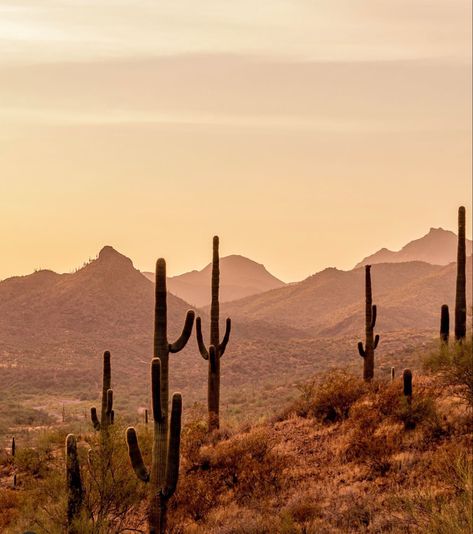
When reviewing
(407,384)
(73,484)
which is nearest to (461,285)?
(407,384)

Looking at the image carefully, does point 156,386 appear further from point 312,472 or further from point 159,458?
point 312,472

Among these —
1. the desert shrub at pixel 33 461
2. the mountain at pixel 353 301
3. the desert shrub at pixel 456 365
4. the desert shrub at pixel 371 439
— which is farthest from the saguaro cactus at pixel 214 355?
the mountain at pixel 353 301

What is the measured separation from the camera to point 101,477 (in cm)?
1560

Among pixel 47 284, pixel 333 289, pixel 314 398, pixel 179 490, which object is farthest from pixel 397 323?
pixel 179 490

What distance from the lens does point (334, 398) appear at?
22.9 metres

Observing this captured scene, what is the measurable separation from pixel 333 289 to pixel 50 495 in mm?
146837

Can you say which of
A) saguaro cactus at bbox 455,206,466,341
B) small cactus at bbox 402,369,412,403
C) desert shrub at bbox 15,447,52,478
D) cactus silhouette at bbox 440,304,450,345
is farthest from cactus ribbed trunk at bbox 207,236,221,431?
saguaro cactus at bbox 455,206,466,341

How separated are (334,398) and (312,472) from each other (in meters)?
5.20

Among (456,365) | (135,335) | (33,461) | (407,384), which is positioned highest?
(456,365)

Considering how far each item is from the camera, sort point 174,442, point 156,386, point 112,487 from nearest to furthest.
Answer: point 156,386, point 174,442, point 112,487

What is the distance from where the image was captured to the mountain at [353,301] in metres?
119

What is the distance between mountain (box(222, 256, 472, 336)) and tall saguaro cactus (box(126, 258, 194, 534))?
312ft

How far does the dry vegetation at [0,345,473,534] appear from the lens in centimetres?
1398

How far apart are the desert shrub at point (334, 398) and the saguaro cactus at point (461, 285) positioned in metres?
3.61
